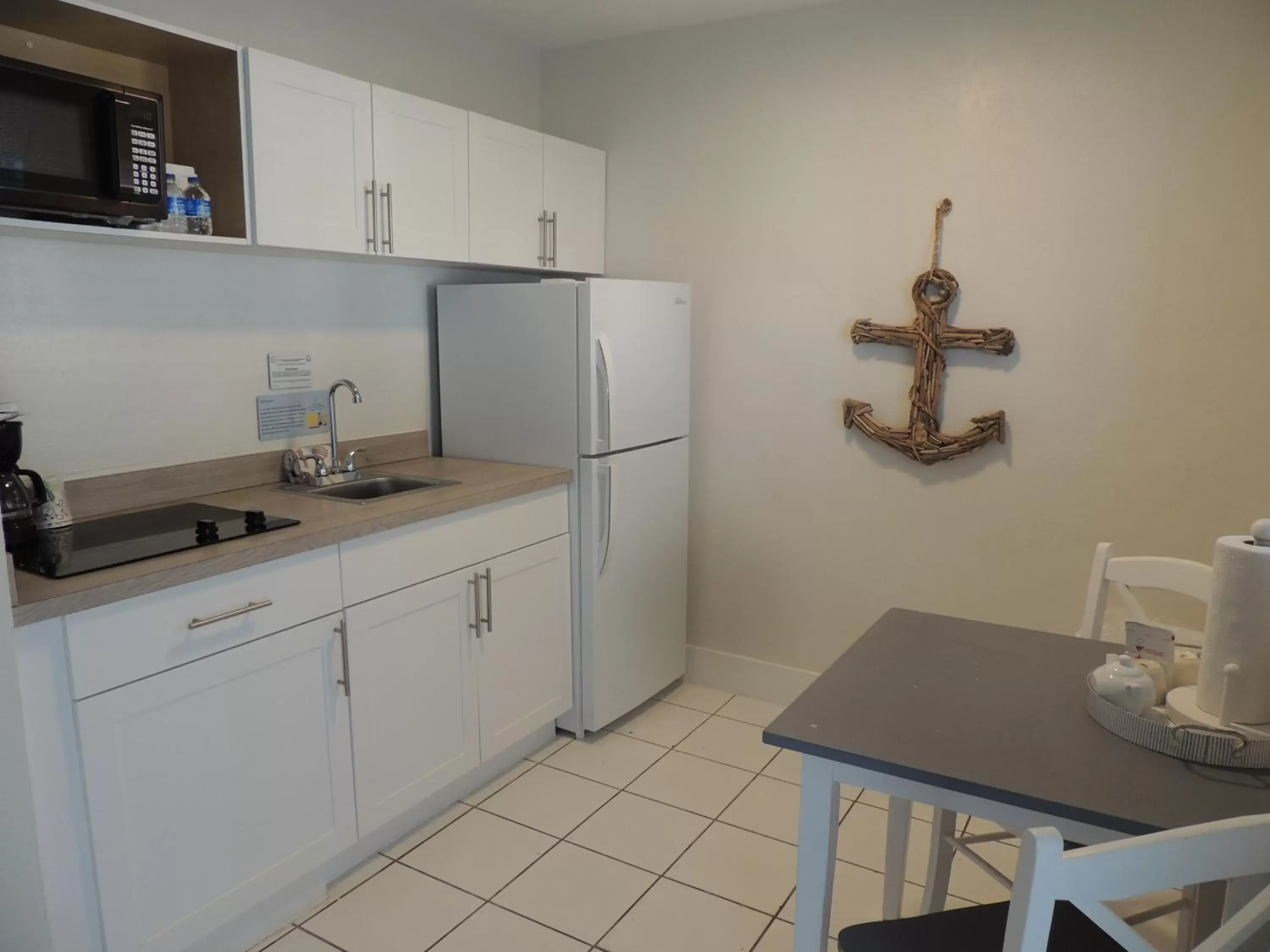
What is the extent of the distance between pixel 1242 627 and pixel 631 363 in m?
1.96

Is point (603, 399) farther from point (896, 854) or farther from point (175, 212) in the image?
point (896, 854)

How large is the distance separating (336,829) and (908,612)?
147 cm

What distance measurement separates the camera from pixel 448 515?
7.99 ft

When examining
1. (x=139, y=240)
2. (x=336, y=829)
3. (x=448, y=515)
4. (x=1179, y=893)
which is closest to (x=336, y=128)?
(x=139, y=240)

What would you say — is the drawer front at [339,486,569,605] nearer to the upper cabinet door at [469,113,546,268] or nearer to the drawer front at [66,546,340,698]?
the drawer front at [66,546,340,698]

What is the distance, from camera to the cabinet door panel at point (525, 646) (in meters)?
2.64

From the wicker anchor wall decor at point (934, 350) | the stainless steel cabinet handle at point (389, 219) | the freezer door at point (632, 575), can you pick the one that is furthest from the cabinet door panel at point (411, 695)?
the wicker anchor wall decor at point (934, 350)

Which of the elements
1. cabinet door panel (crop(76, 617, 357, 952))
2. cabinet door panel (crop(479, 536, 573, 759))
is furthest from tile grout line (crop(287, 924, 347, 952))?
cabinet door panel (crop(479, 536, 573, 759))

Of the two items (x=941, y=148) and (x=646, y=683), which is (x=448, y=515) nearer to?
(x=646, y=683)

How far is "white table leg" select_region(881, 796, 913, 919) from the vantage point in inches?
73.2

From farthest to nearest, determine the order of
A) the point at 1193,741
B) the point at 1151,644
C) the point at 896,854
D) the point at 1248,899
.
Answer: the point at 896,854
the point at 1151,644
the point at 1193,741
the point at 1248,899

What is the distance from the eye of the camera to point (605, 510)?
114 inches

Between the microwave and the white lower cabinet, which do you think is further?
the white lower cabinet

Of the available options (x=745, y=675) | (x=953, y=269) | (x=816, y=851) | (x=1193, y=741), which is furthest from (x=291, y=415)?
(x=1193, y=741)
